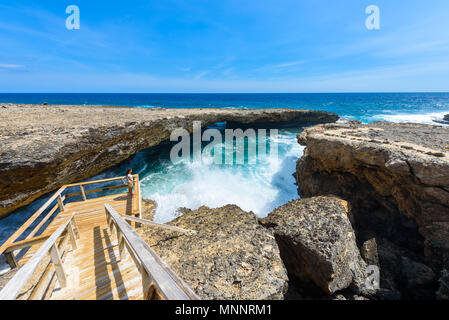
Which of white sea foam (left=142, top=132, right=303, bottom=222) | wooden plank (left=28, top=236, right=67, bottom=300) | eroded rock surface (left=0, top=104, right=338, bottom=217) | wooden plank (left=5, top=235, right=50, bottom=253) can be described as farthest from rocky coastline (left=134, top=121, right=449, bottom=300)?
eroded rock surface (left=0, top=104, right=338, bottom=217)

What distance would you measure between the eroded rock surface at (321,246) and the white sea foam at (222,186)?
4.85 m

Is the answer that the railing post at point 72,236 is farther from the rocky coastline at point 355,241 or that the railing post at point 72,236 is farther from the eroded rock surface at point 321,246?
the eroded rock surface at point 321,246

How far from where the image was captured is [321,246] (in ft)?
17.5

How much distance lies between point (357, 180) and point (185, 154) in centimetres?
1454

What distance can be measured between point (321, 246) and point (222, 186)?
8.69m

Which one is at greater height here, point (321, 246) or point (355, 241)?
point (321, 246)

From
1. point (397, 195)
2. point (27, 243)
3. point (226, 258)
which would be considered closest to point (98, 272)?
point (27, 243)

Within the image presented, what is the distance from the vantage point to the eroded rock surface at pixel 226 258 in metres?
3.81

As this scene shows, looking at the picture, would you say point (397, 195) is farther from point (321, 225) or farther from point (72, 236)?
point (72, 236)

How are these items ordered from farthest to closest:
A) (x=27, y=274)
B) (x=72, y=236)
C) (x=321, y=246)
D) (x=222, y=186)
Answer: (x=222, y=186) < (x=321, y=246) < (x=72, y=236) < (x=27, y=274)

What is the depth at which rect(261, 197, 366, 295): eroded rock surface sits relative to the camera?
205 inches

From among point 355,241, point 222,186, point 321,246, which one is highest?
point 321,246

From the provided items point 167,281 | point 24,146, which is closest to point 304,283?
point 167,281
